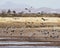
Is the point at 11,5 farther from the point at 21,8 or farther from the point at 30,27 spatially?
the point at 30,27

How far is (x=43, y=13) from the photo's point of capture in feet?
15.4

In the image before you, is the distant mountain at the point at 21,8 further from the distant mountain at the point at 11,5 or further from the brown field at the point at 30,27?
the brown field at the point at 30,27

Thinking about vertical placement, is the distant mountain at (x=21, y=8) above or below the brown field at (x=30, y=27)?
above

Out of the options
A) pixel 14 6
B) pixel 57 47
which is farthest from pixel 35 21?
pixel 57 47

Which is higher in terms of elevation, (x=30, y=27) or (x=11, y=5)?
(x=11, y=5)

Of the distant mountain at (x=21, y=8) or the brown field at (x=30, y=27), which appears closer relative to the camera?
the brown field at (x=30, y=27)

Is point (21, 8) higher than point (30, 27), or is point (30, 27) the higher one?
point (21, 8)

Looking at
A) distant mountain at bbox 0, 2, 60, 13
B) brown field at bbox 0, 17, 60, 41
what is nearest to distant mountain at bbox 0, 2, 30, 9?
distant mountain at bbox 0, 2, 60, 13

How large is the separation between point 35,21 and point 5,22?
57 cm

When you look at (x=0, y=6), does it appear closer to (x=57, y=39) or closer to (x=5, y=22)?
(x=5, y=22)

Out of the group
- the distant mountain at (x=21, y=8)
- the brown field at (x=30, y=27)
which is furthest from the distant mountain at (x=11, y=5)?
the brown field at (x=30, y=27)

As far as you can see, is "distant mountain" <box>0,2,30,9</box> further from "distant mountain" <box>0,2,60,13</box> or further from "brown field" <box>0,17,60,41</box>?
"brown field" <box>0,17,60,41</box>

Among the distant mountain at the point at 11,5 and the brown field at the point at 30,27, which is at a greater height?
the distant mountain at the point at 11,5

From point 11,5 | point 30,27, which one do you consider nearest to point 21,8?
point 11,5
